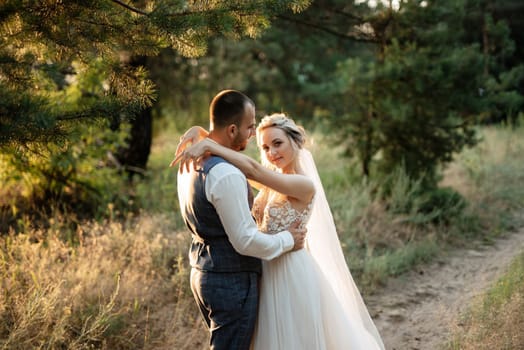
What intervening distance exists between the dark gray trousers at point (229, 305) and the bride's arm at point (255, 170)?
1.76ft

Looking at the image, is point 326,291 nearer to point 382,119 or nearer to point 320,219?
point 320,219

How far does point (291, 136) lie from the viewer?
10.7 feet

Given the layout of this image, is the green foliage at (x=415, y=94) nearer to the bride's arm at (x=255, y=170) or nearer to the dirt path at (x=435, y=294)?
the dirt path at (x=435, y=294)

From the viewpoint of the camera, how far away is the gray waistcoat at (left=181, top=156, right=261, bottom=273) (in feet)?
8.89

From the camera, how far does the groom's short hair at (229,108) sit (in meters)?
2.80

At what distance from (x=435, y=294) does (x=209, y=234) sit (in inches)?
139

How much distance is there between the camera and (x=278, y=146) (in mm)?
3230

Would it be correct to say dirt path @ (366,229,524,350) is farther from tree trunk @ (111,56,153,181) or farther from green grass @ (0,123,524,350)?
tree trunk @ (111,56,153,181)

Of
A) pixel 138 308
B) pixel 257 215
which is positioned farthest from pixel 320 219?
pixel 138 308

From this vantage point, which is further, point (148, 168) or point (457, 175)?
point (457, 175)

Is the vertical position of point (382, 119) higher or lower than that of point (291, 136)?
higher

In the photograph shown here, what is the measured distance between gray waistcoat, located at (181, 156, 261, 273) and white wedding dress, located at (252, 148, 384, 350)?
0.25 metres

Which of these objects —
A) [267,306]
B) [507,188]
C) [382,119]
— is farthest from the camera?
[507,188]

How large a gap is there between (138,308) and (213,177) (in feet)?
7.56
